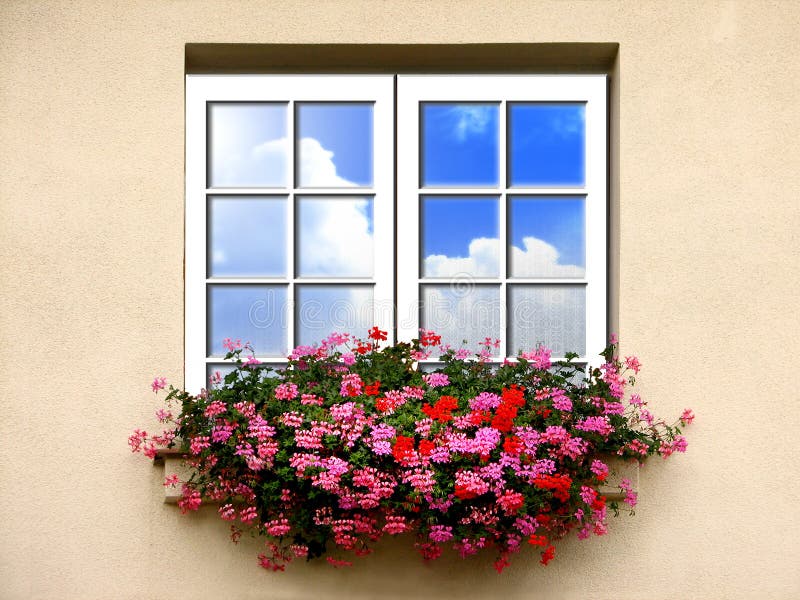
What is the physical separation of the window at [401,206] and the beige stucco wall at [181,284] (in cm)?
19

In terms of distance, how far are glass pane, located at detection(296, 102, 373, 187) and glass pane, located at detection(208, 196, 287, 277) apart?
0.69ft

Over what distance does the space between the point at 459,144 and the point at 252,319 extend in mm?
1217

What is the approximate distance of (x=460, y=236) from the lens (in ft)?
10.8

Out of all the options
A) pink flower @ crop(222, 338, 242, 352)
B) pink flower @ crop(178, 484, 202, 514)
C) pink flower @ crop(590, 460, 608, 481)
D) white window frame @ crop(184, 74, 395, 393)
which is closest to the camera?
pink flower @ crop(590, 460, 608, 481)

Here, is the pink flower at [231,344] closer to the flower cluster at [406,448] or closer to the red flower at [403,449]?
the flower cluster at [406,448]

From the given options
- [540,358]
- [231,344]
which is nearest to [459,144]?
[540,358]

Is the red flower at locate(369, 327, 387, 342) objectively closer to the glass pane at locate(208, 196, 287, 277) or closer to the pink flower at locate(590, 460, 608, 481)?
the glass pane at locate(208, 196, 287, 277)

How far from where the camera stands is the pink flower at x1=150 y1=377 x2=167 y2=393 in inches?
119

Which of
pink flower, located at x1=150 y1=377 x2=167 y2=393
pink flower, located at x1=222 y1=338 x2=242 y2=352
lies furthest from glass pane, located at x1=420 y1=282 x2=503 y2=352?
pink flower, located at x1=150 y1=377 x2=167 y2=393

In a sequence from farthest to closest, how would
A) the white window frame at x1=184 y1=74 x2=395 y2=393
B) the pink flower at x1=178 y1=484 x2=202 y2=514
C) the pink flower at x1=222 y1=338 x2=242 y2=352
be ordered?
the white window frame at x1=184 y1=74 x2=395 y2=393
the pink flower at x1=222 y1=338 x2=242 y2=352
the pink flower at x1=178 y1=484 x2=202 y2=514

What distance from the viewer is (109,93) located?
3.18m

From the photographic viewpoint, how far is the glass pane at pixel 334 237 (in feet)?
10.8

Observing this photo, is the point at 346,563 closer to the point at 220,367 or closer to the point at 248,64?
the point at 220,367

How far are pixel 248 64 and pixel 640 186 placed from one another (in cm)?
182
